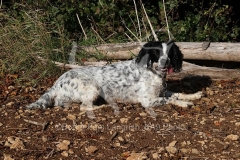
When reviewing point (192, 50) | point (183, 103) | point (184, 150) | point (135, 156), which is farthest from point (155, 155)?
point (192, 50)

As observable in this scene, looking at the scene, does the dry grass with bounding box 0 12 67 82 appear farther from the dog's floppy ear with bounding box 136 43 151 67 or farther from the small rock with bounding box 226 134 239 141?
the small rock with bounding box 226 134 239 141

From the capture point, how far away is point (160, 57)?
5688 millimetres

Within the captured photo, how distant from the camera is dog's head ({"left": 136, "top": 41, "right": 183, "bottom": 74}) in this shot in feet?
18.6

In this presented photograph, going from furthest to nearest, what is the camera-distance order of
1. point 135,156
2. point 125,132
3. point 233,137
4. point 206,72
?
point 206,72 → point 125,132 → point 233,137 → point 135,156

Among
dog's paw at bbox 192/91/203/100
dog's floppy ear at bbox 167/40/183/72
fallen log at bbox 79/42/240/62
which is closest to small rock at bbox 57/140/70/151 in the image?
dog's floppy ear at bbox 167/40/183/72

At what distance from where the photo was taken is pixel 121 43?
302 inches

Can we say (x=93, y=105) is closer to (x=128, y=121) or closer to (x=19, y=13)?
(x=128, y=121)

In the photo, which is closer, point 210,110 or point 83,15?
point 210,110

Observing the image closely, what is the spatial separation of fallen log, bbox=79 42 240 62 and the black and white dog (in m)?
1.09

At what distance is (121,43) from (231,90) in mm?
2293

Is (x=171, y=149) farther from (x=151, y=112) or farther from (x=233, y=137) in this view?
(x=151, y=112)

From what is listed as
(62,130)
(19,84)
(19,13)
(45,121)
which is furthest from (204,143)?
(19,13)

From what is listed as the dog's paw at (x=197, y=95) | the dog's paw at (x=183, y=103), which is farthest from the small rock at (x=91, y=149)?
the dog's paw at (x=197, y=95)

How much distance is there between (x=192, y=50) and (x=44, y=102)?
2.77 meters
